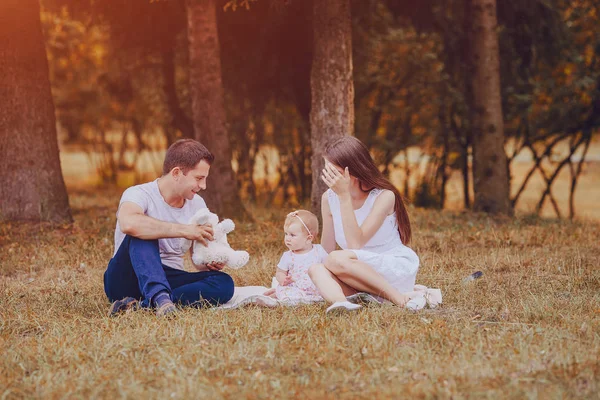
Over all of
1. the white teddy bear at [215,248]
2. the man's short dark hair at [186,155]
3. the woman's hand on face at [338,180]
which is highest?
the man's short dark hair at [186,155]

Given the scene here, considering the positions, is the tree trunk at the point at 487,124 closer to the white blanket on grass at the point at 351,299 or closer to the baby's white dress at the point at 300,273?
the white blanket on grass at the point at 351,299

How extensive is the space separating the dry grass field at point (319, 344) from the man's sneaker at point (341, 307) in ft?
0.26

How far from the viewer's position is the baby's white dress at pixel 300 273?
621 cm

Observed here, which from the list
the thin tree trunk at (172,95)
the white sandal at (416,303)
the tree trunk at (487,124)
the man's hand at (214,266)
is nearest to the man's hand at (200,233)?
the man's hand at (214,266)

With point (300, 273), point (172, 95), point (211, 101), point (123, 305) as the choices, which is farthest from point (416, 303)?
point (172, 95)

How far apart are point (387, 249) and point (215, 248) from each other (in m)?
1.33

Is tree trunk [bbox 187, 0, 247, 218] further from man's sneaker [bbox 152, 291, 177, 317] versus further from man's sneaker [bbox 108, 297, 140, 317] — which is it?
man's sneaker [bbox 152, 291, 177, 317]

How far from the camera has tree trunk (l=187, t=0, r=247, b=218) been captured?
1065 centimetres

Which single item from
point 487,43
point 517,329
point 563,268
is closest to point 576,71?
point 487,43

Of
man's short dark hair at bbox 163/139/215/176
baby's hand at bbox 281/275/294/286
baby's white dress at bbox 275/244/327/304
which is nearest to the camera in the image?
man's short dark hair at bbox 163/139/215/176

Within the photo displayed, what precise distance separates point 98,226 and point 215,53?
2.80 metres

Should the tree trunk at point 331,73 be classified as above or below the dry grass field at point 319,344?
above

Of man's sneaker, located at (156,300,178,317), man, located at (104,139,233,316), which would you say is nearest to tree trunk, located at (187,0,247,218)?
man, located at (104,139,233,316)

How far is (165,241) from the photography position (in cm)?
618
